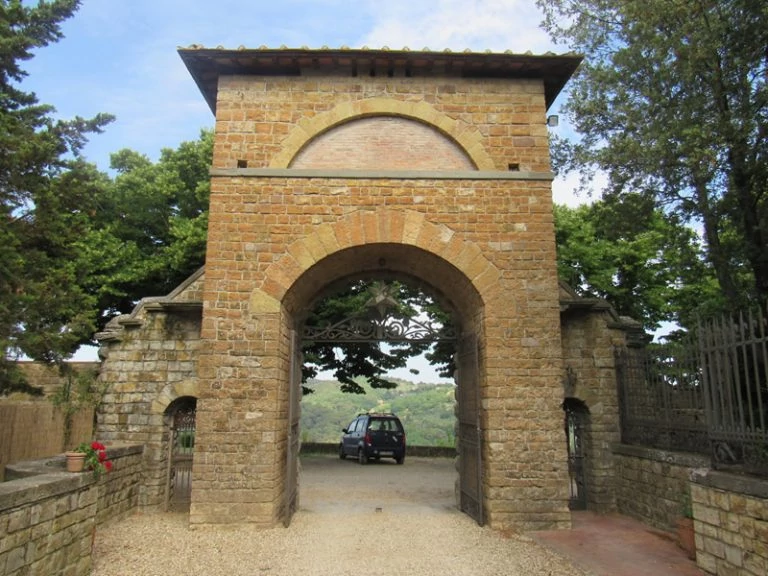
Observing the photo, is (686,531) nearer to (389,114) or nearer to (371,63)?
(389,114)

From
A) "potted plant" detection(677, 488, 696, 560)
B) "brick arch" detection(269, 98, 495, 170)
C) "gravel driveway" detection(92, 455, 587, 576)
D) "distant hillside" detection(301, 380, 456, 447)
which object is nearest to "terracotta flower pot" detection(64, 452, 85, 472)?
"gravel driveway" detection(92, 455, 587, 576)

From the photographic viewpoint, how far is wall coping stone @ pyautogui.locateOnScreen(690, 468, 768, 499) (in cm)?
474

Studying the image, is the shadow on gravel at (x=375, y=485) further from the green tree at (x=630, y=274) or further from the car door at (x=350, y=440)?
the green tree at (x=630, y=274)

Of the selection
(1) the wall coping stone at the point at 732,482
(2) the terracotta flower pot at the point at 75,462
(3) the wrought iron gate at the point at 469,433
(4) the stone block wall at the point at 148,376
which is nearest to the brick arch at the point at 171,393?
(4) the stone block wall at the point at 148,376

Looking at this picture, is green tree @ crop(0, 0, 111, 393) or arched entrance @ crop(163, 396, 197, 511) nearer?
green tree @ crop(0, 0, 111, 393)

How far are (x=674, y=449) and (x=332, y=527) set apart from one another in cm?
506

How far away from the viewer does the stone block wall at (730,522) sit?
4.72m

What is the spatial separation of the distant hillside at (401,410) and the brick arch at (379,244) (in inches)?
1380

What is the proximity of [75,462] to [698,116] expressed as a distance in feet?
32.0

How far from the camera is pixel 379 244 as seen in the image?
8.34 m

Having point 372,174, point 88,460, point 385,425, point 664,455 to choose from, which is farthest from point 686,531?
point 385,425

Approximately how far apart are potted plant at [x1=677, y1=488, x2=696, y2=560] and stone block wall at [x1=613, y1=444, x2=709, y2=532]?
0.14m

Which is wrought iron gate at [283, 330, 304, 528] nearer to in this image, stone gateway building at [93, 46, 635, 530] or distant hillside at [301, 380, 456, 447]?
stone gateway building at [93, 46, 635, 530]

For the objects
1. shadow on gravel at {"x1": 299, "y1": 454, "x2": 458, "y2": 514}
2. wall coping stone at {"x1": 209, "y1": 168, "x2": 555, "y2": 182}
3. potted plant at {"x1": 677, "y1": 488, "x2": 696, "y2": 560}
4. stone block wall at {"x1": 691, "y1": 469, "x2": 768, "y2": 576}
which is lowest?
shadow on gravel at {"x1": 299, "y1": 454, "x2": 458, "y2": 514}
